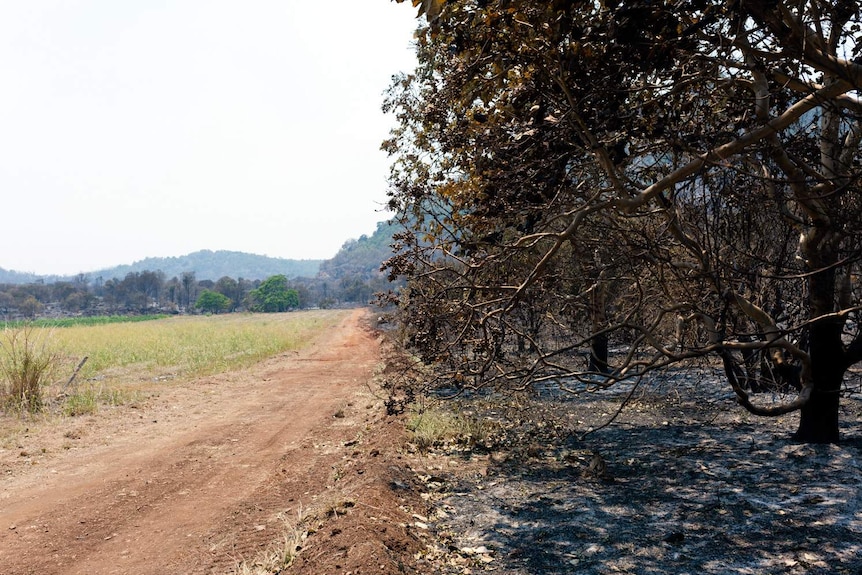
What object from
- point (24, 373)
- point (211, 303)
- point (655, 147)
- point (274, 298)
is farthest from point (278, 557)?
point (211, 303)

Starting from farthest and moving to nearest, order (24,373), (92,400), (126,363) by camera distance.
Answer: (126,363), (92,400), (24,373)

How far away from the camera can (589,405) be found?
1122 cm

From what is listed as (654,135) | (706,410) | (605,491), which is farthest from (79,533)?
(706,410)

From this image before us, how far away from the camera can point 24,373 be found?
11266mm

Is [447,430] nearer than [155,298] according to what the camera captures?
Yes

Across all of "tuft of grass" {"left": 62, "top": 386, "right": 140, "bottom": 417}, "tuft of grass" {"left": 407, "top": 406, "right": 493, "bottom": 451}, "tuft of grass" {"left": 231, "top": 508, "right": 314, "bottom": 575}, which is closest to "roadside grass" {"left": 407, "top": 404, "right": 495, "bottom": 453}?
"tuft of grass" {"left": 407, "top": 406, "right": 493, "bottom": 451}

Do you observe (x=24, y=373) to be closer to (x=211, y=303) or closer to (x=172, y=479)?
(x=172, y=479)

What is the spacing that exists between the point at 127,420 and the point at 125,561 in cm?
719

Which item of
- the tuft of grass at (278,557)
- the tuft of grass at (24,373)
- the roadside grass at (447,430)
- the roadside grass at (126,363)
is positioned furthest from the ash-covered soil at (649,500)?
the roadside grass at (126,363)

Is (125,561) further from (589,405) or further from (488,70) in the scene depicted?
(589,405)

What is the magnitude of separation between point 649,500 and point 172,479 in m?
5.70

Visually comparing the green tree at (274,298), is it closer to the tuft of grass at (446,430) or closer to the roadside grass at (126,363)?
the roadside grass at (126,363)

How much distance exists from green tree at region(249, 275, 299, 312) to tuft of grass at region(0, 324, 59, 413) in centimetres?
11434

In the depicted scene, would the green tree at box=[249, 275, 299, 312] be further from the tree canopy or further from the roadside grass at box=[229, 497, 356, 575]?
the roadside grass at box=[229, 497, 356, 575]
